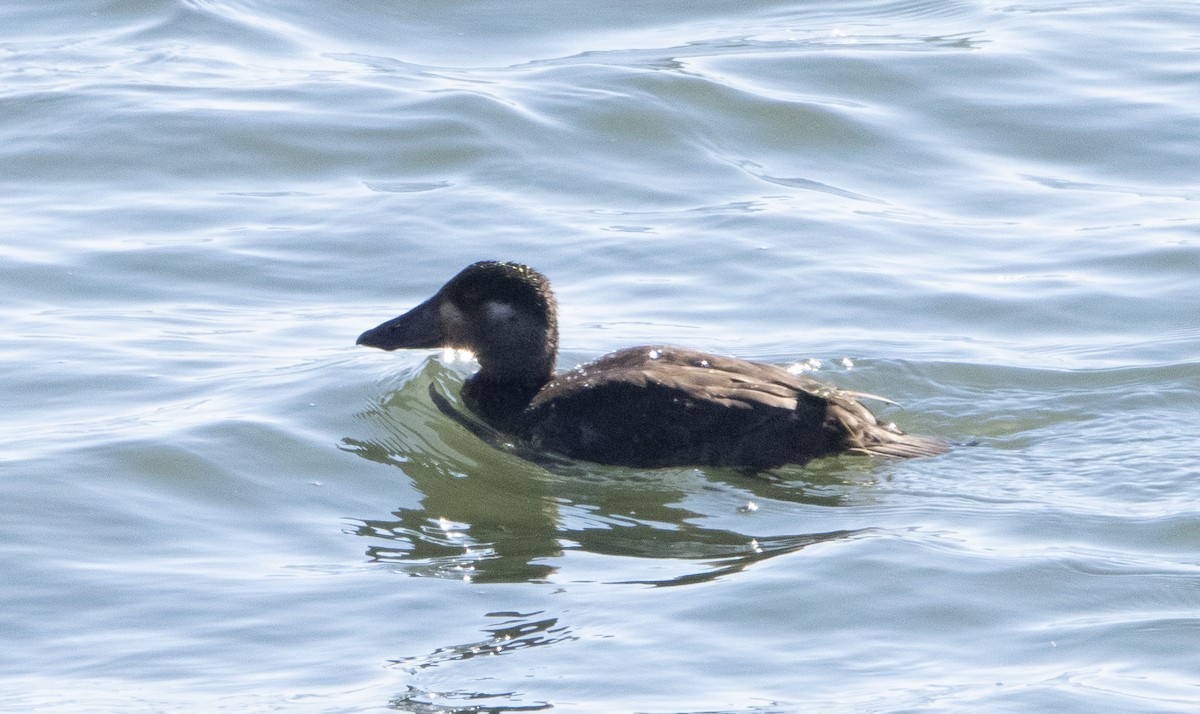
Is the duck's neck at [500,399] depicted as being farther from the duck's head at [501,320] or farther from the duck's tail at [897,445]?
the duck's tail at [897,445]

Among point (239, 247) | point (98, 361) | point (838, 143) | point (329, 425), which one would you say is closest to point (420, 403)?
A: point (329, 425)

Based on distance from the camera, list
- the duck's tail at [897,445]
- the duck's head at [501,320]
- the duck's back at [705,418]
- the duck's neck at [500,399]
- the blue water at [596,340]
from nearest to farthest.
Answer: the blue water at [596,340], the duck's back at [705,418], the duck's tail at [897,445], the duck's neck at [500,399], the duck's head at [501,320]

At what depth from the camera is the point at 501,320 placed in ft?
28.5

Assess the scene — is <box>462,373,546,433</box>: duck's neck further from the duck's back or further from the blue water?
the duck's back

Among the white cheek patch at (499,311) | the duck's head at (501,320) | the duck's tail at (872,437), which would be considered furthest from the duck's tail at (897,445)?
the white cheek patch at (499,311)

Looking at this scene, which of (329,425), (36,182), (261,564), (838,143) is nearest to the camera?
(261,564)

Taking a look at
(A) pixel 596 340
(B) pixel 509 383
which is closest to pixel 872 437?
(B) pixel 509 383

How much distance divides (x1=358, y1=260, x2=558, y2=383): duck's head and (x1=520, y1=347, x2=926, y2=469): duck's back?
0.48 meters

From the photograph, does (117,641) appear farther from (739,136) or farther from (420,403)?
(739,136)

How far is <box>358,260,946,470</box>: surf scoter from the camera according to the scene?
7.93 m

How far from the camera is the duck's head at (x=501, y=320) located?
28.3ft

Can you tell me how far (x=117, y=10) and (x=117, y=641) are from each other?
11.5m

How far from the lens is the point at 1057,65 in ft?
49.9

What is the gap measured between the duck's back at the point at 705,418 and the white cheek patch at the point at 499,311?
24.5 inches
